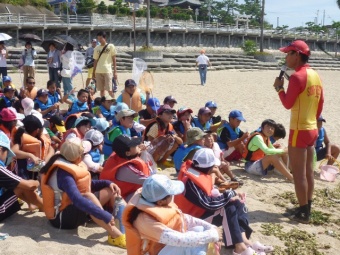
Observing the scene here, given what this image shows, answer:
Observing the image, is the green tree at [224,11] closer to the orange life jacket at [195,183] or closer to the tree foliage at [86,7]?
the tree foliage at [86,7]

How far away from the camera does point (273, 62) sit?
36.5m

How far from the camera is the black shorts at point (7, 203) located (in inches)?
172

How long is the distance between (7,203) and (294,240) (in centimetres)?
281

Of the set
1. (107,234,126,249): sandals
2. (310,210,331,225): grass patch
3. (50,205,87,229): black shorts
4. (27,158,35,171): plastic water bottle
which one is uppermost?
(27,158,35,171): plastic water bottle

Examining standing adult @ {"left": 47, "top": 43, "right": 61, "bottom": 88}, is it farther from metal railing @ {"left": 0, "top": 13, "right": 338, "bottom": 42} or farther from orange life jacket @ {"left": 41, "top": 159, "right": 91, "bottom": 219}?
metal railing @ {"left": 0, "top": 13, "right": 338, "bottom": 42}

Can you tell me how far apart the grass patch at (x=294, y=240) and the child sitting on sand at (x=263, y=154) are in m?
1.68

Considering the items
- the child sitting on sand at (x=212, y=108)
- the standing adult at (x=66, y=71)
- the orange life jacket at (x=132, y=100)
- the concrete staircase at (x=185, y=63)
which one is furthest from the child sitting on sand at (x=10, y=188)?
the concrete staircase at (x=185, y=63)

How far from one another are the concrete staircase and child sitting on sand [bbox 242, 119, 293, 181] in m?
16.8

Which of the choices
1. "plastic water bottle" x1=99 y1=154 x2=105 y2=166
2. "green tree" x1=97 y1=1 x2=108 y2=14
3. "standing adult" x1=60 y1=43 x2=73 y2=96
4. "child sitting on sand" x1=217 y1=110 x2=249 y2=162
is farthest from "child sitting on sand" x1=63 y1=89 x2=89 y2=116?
→ "green tree" x1=97 y1=1 x2=108 y2=14

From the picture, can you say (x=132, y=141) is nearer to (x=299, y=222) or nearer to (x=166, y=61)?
(x=299, y=222)

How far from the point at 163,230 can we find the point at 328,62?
42173mm

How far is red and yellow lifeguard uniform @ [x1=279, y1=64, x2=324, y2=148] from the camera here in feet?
16.1

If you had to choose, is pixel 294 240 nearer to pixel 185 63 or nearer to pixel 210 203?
pixel 210 203

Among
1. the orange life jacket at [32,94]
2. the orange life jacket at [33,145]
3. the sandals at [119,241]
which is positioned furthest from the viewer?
the orange life jacket at [32,94]
